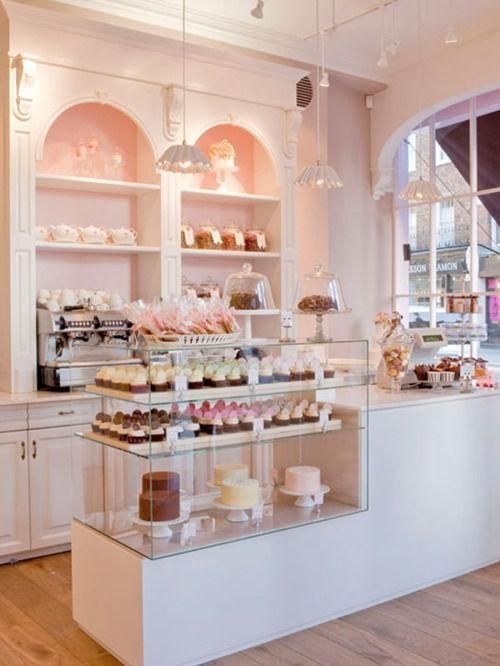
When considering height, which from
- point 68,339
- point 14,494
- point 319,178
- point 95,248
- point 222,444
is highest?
point 319,178

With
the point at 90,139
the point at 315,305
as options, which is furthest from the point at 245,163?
the point at 315,305

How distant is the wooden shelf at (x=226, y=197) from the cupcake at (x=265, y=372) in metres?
2.41

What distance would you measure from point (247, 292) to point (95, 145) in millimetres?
1926

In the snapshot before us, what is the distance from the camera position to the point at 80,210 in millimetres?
4961

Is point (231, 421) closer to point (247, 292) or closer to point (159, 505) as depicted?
point (159, 505)

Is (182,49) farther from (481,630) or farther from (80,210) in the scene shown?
(481,630)

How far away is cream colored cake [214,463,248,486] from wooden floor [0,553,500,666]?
0.66m

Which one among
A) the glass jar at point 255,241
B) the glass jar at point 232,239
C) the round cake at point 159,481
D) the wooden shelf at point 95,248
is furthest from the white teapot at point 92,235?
the round cake at point 159,481

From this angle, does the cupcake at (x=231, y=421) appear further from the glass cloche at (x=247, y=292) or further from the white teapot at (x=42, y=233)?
the white teapot at (x=42, y=233)

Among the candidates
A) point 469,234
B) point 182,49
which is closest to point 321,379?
point 182,49

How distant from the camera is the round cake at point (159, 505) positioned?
270cm

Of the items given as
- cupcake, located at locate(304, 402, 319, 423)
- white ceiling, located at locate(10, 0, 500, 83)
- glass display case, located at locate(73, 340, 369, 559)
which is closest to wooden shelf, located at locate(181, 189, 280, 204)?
white ceiling, located at locate(10, 0, 500, 83)

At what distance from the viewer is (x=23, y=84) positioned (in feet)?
14.2

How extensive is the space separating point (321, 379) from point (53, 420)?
1.74m
